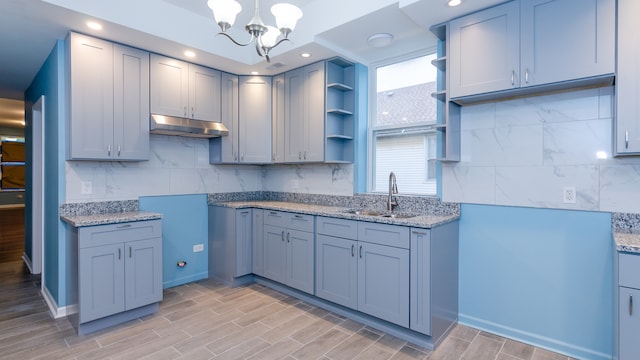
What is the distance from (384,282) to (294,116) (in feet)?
6.84

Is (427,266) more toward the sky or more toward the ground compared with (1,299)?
more toward the sky

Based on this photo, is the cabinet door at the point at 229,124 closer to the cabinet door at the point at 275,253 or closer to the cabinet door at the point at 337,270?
the cabinet door at the point at 275,253

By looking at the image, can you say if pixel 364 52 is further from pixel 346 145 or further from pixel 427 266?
pixel 427 266

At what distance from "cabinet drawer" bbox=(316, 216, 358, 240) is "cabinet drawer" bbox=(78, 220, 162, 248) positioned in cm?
145

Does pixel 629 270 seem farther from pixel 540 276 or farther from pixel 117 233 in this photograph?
pixel 117 233

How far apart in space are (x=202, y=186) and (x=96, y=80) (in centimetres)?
154

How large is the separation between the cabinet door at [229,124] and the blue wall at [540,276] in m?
2.56

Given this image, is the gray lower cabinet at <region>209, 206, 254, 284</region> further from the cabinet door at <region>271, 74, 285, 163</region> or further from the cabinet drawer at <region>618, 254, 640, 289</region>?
the cabinet drawer at <region>618, 254, 640, 289</region>

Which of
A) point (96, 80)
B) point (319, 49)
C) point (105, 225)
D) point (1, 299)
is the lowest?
point (1, 299)

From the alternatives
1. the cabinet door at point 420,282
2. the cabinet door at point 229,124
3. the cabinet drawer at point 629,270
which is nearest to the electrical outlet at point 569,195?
the cabinet drawer at point 629,270

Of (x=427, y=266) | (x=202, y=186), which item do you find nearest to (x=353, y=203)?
(x=427, y=266)

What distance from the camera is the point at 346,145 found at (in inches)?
143

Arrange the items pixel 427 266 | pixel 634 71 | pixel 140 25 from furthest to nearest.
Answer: pixel 140 25 < pixel 427 266 < pixel 634 71

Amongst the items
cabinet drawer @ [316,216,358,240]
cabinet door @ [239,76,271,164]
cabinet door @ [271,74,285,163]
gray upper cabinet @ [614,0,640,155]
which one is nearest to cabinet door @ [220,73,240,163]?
cabinet door @ [239,76,271,164]
